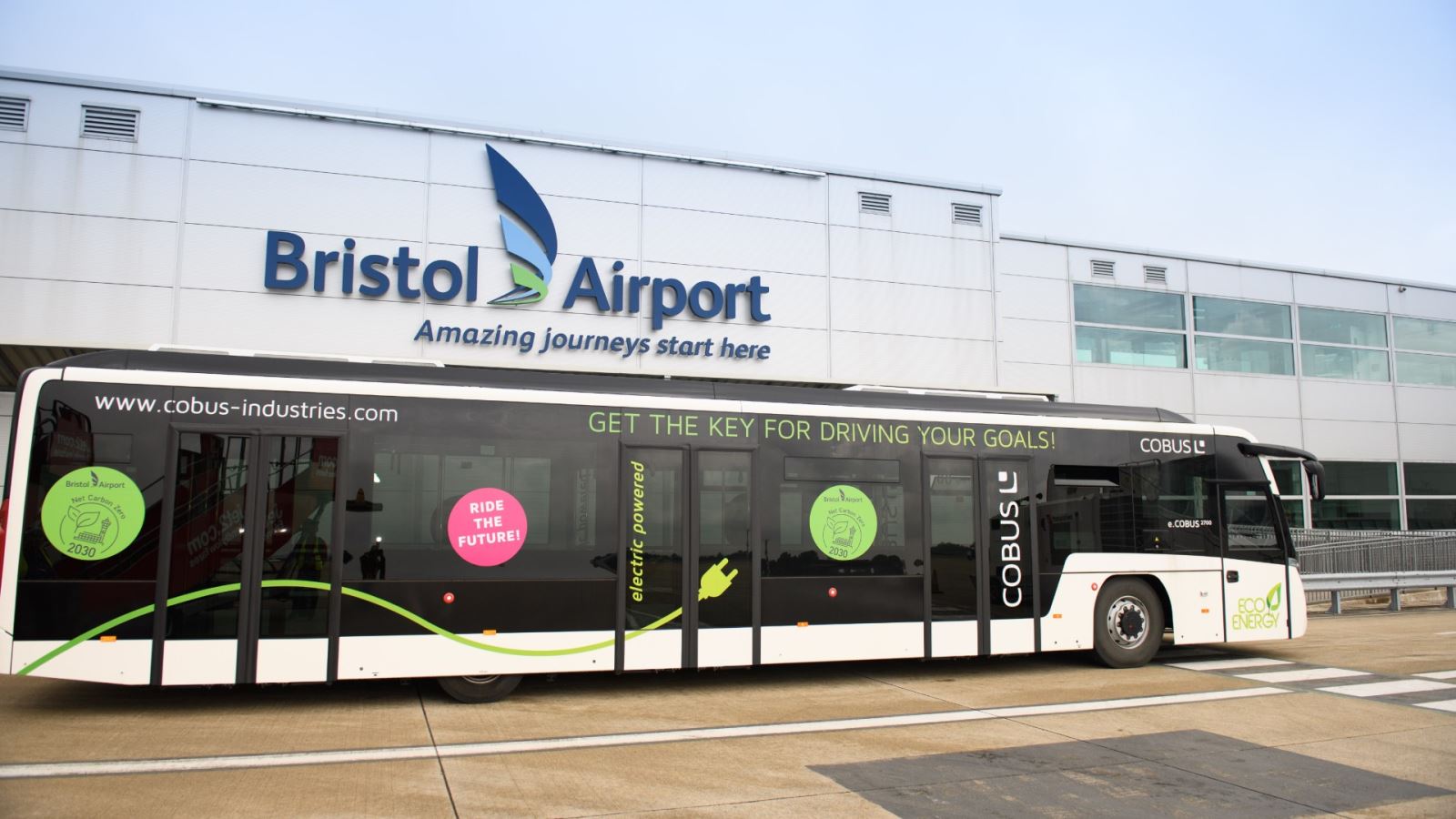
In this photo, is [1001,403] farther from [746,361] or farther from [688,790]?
[746,361]

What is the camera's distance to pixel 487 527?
8633 millimetres

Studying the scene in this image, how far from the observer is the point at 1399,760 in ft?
23.0

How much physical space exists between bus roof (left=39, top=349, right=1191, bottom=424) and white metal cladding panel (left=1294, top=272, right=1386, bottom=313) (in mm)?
18883

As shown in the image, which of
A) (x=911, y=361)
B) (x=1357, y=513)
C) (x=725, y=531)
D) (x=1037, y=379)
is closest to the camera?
(x=725, y=531)

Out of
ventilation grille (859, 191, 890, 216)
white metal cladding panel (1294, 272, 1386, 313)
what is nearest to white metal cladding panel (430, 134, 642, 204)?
ventilation grille (859, 191, 890, 216)

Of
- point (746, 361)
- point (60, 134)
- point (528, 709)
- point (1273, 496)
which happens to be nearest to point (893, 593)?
point (528, 709)

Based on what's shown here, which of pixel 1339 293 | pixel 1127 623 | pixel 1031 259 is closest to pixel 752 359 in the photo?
pixel 1031 259

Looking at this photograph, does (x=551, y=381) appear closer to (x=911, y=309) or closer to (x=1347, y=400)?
(x=911, y=309)

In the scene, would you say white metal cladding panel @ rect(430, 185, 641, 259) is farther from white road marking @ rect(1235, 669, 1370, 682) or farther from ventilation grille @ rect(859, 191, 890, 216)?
white road marking @ rect(1235, 669, 1370, 682)

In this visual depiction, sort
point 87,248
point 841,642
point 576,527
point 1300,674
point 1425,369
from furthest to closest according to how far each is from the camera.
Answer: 1. point 1425,369
2. point 87,248
3. point 1300,674
4. point 841,642
5. point 576,527

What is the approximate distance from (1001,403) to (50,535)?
948 cm

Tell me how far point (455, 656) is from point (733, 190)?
46.4 feet

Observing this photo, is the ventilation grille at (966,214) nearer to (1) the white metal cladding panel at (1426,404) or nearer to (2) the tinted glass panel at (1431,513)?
(1) the white metal cladding panel at (1426,404)

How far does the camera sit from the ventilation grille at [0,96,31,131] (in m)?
16.7
